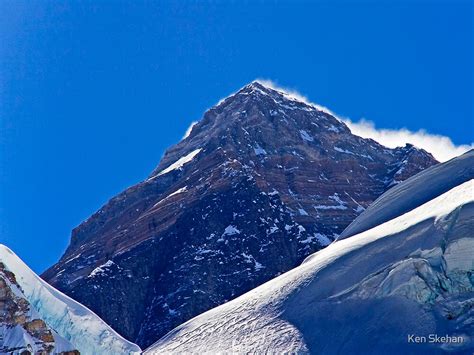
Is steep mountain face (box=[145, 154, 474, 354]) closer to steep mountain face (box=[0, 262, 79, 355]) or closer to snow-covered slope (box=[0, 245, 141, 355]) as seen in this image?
snow-covered slope (box=[0, 245, 141, 355])

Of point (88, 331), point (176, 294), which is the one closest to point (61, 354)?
point (88, 331)

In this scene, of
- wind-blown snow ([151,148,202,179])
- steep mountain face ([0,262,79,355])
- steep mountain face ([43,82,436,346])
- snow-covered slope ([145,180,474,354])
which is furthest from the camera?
wind-blown snow ([151,148,202,179])

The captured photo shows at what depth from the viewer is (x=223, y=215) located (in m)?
155

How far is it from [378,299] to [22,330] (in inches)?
1430

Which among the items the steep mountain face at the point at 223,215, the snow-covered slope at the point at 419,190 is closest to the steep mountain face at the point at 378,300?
the snow-covered slope at the point at 419,190

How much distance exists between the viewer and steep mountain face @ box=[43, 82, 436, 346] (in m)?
140

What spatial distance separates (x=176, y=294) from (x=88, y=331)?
81.3m

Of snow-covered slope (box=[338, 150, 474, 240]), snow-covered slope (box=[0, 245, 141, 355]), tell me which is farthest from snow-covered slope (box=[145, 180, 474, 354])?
snow-covered slope (box=[0, 245, 141, 355])

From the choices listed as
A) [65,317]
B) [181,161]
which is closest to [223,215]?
[181,161]

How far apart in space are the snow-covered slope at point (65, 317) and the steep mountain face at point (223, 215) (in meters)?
72.9

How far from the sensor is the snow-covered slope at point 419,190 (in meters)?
91.4

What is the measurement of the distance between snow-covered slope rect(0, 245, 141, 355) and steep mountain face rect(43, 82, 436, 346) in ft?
239

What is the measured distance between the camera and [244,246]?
148m

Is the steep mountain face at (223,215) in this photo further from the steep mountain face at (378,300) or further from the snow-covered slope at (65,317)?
the snow-covered slope at (65,317)
